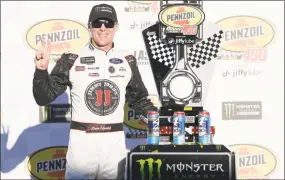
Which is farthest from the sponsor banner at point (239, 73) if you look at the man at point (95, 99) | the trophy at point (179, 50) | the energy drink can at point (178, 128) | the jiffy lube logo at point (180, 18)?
the man at point (95, 99)

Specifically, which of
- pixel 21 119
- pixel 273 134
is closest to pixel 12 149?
pixel 21 119

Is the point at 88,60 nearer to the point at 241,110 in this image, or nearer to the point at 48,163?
the point at 48,163

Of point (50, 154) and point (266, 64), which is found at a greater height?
point (266, 64)

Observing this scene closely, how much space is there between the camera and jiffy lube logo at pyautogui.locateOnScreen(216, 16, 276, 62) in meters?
3.92

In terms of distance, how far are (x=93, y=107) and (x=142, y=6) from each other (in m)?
1.30

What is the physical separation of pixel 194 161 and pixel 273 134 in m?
1.55

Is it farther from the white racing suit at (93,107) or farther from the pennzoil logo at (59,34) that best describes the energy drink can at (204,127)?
the pennzoil logo at (59,34)

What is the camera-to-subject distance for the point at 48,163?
3.95 meters

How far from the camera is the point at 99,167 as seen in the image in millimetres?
3111

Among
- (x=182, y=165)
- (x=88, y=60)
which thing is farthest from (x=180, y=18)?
(x=182, y=165)

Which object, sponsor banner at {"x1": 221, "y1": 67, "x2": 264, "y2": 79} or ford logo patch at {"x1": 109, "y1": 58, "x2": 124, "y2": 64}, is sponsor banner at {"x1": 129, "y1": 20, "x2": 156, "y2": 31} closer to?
ford logo patch at {"x1": 109, "y1": 58, "x2": 124, "y2": 64}

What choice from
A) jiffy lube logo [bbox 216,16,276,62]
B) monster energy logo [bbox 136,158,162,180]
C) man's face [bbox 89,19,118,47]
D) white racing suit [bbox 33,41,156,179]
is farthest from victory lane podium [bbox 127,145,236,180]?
jiffy lube logo [bbox 216,16,276,62]

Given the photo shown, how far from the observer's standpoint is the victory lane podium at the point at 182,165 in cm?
266

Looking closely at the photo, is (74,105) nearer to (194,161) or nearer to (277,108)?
(194,161)
